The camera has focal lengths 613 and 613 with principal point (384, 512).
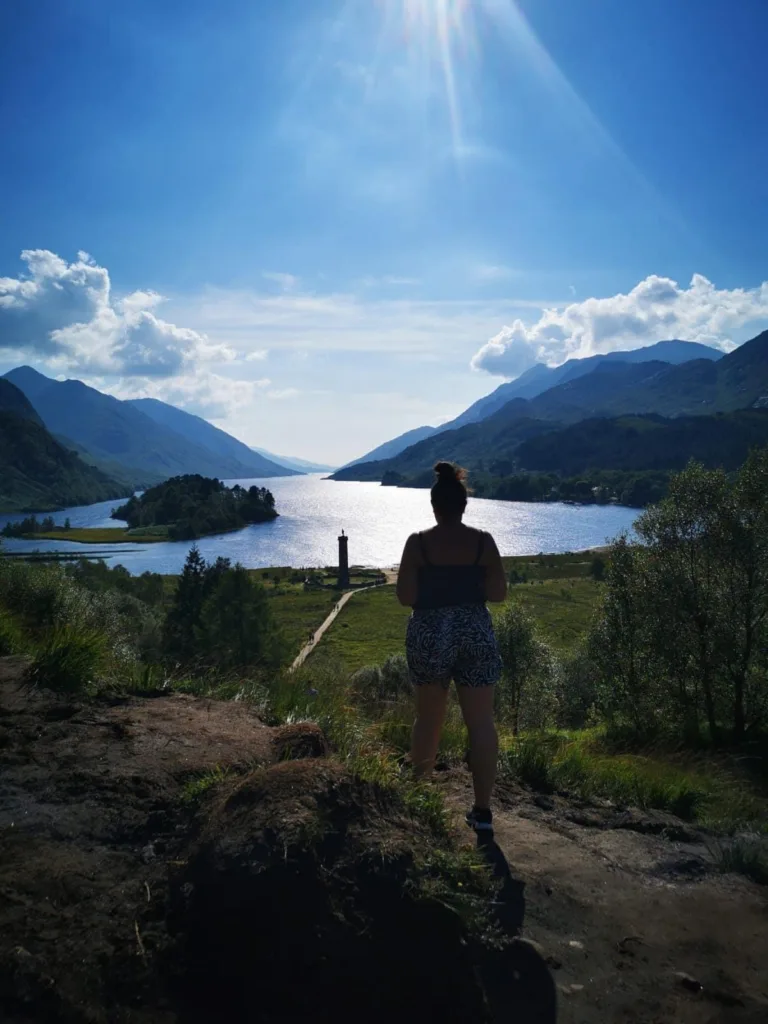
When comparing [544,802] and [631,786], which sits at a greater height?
[544,802]

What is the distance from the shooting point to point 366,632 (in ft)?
251

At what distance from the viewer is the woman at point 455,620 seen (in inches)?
202

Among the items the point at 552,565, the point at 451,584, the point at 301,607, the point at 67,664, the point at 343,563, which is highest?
the point at 451,584

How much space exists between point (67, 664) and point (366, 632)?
234ft

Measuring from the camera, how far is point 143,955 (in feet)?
9.07

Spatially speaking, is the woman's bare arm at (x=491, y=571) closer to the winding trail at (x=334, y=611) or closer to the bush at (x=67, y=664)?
the bush at (x=67, y=664)

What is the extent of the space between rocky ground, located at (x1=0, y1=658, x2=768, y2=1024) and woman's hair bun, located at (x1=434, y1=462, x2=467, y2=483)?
2610 millimetres

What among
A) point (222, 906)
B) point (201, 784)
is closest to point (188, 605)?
point (201, 784)

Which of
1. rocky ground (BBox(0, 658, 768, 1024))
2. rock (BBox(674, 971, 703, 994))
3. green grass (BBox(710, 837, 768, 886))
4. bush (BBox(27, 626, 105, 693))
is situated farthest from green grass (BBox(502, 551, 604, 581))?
rock (BBox(674, 971, 703, 994))

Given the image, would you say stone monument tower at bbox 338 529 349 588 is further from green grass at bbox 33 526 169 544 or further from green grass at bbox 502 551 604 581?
green grass at bbox 33 526 169 544

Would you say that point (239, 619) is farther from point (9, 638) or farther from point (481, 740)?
point (481, 740)

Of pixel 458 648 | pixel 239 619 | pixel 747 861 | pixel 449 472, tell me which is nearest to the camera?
pixel 747 861

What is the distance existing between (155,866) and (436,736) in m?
2.73

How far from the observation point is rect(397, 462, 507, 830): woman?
5.14 m
